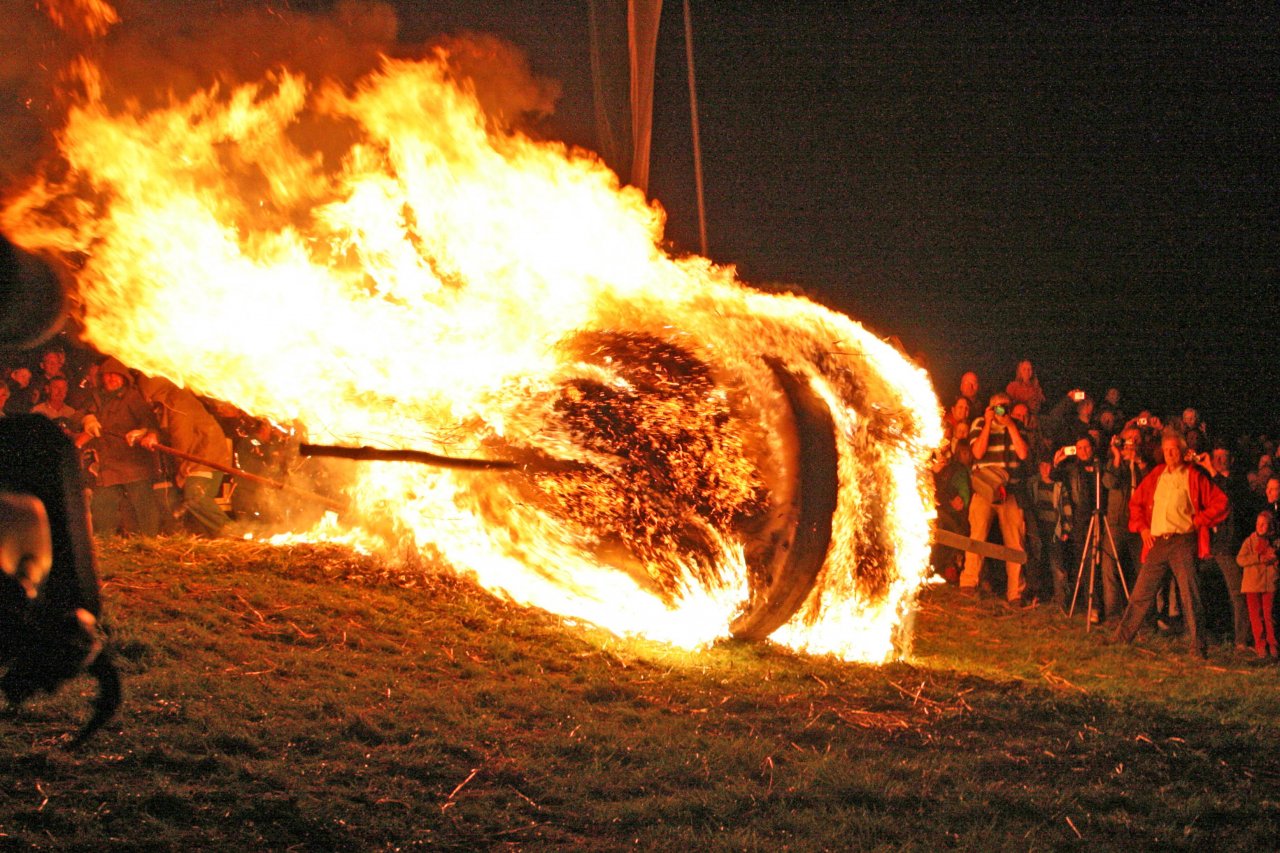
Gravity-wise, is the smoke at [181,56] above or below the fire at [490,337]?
above

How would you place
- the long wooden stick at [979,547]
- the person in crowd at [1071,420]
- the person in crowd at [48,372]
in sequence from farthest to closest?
the person in crowd at [1071,420] → the person in crowd at [48,372] → the long wooden stick at [979,547]

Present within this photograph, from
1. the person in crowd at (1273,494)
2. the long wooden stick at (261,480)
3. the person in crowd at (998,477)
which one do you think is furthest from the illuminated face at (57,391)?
the person in crowd at (1273,494)

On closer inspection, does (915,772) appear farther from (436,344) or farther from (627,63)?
(627,63)

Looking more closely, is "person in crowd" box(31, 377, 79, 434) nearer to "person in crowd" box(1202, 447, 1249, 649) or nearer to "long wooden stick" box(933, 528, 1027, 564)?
"long wooden stick" box(933, 528, 1027, 564)

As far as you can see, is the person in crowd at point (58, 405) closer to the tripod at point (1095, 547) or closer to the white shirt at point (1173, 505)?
the tripod at point (1095, 547)

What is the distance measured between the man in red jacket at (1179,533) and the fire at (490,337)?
124 inches

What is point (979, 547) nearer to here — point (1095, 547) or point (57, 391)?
point (1095, 547)

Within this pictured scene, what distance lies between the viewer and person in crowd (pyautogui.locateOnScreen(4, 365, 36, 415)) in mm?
10367

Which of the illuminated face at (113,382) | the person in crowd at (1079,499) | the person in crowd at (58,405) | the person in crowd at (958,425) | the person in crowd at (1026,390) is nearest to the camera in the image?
the person in crowd at (58,405)

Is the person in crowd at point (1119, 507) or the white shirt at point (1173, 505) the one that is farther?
the person in crowd at point (1119, 507)

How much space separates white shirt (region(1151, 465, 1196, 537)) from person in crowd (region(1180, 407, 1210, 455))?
0.78 metres

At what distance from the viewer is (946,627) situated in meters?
10.2

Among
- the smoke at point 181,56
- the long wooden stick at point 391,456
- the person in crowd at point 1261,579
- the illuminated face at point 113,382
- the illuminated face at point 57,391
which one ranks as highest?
the smoke at point 181,56

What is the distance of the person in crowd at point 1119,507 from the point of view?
11172mm
